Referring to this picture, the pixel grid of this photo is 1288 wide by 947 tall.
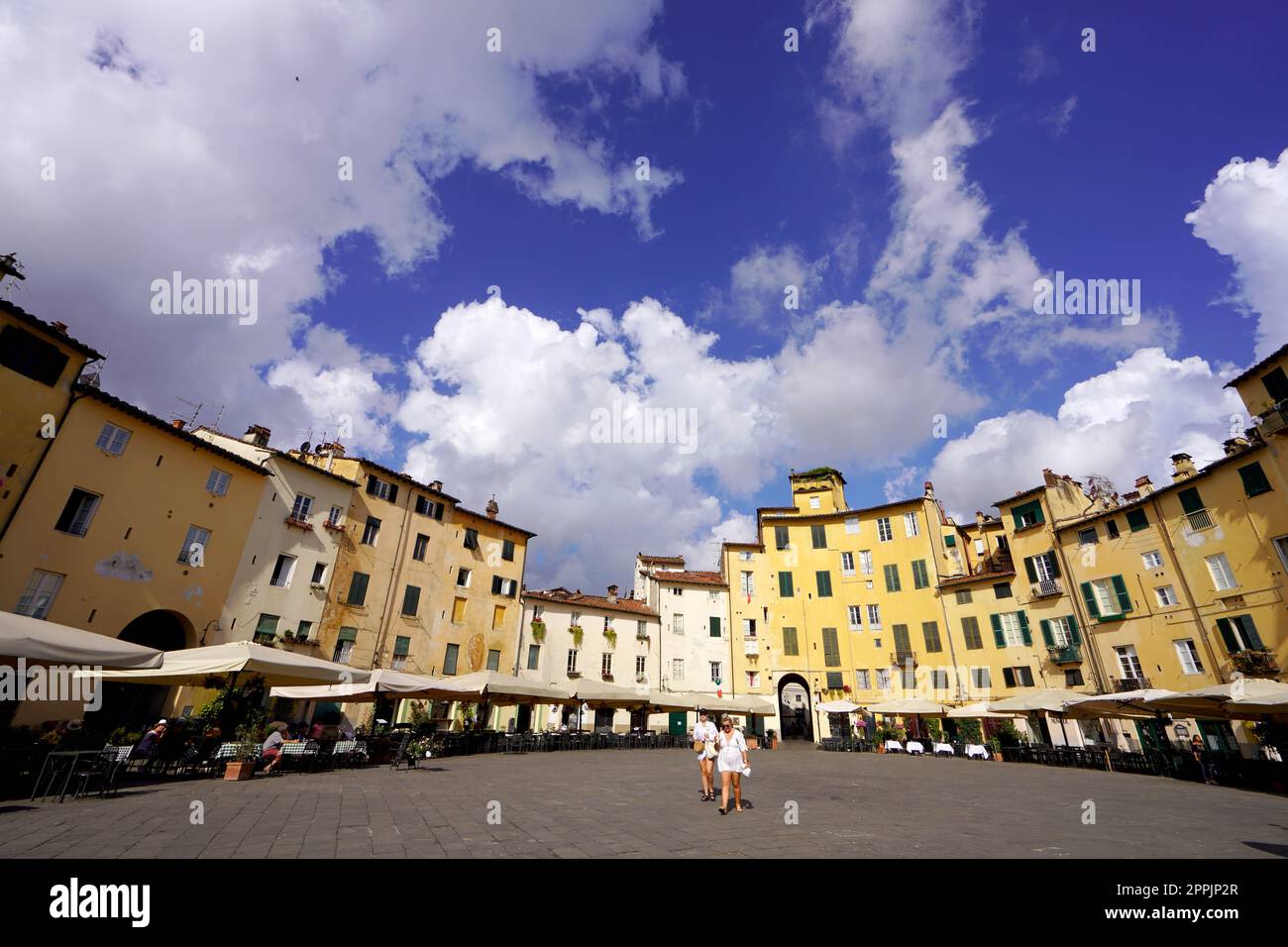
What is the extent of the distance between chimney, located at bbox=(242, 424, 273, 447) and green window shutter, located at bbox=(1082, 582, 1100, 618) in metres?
43.3

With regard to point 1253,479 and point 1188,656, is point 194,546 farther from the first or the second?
point 1253,479

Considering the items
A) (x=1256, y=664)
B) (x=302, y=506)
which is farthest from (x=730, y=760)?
(x=1256, y=664)

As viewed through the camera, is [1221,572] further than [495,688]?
Yes

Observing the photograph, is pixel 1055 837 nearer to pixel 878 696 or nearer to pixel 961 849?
pixel 961 849

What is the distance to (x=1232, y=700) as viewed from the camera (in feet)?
48.7

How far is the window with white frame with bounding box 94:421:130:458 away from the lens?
1992 cm

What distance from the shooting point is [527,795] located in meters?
11.6

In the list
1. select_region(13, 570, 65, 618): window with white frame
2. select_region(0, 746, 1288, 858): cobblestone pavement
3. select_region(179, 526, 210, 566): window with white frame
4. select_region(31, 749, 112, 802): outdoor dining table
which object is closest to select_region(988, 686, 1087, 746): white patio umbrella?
select_region(0, 746, 1288, 858): cobblestone pavement

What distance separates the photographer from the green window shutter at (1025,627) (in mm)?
31797

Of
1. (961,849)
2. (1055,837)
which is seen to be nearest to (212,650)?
(961,849)

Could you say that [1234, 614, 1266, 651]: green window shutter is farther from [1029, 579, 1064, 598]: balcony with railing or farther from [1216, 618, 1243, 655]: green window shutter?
[1029, 579, 1064, 598]: balcony with railing

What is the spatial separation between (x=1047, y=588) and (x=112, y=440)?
1737 inches
